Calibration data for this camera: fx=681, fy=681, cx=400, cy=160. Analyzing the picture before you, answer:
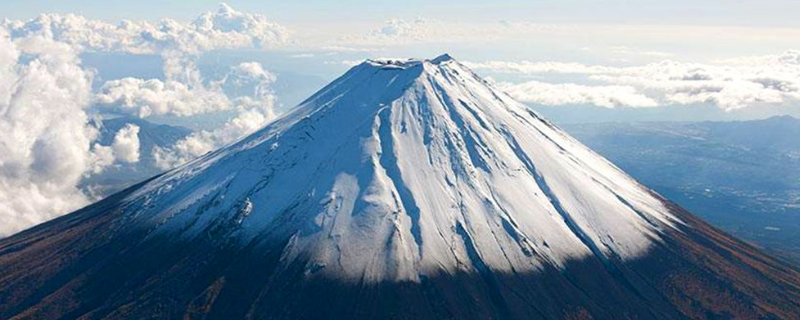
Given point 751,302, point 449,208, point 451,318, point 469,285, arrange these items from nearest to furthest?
point 451,318 → point 469,285 → point 751,302 → point 449,208

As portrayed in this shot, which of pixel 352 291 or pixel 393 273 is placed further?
pixel 393 273

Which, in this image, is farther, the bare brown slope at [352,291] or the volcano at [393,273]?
the volcano at [393,273]

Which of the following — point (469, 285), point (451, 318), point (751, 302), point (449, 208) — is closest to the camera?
point (451, 318)

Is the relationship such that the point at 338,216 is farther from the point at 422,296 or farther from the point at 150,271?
the point at 150,271

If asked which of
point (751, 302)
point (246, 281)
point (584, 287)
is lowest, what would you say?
point (751, 302)

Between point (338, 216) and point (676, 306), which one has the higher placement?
point (338, 216)

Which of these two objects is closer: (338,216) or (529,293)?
(529,293)

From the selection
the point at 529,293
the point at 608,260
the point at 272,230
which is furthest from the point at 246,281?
the point at 608,260

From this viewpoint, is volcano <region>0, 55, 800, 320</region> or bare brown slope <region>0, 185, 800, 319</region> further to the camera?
volcano <region>0, 55, 800, 320</region>
